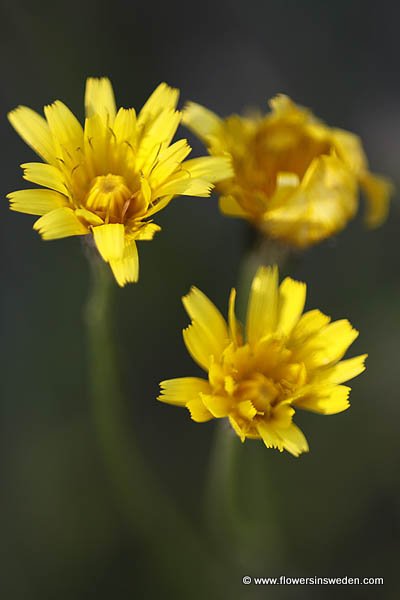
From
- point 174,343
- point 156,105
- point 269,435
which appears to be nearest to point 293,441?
point 269,435

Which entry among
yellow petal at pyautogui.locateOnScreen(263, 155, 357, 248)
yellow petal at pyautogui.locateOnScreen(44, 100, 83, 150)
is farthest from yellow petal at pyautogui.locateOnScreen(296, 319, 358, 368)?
yellow petal at pyautogui.locateOnScreen(44, 100, 83, 150)

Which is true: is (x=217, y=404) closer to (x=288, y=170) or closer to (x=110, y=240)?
(x=110, y=240)

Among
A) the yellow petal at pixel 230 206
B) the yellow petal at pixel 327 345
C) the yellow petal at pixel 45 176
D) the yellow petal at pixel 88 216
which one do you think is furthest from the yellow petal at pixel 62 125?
the yellow petal at pixel 327 345

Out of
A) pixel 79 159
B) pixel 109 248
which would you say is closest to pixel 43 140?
pixel 79 159

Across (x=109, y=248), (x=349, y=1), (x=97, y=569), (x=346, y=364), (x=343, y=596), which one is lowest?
(x=343, y=596)

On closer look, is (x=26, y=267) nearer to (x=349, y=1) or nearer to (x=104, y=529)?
(x=104, y=529)

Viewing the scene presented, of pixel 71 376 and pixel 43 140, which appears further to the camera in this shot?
pixel 71 376

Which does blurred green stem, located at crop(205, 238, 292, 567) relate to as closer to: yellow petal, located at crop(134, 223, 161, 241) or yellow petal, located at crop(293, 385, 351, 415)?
yellow petal, located at crop(293, 385, 351, 415)

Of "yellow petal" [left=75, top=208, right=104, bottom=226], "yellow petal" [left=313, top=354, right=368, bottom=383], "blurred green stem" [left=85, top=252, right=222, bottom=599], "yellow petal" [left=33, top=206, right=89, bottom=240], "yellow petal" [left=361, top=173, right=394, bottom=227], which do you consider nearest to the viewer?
"yellow petal" [left=33, top=206, right=89, bottom=240]
